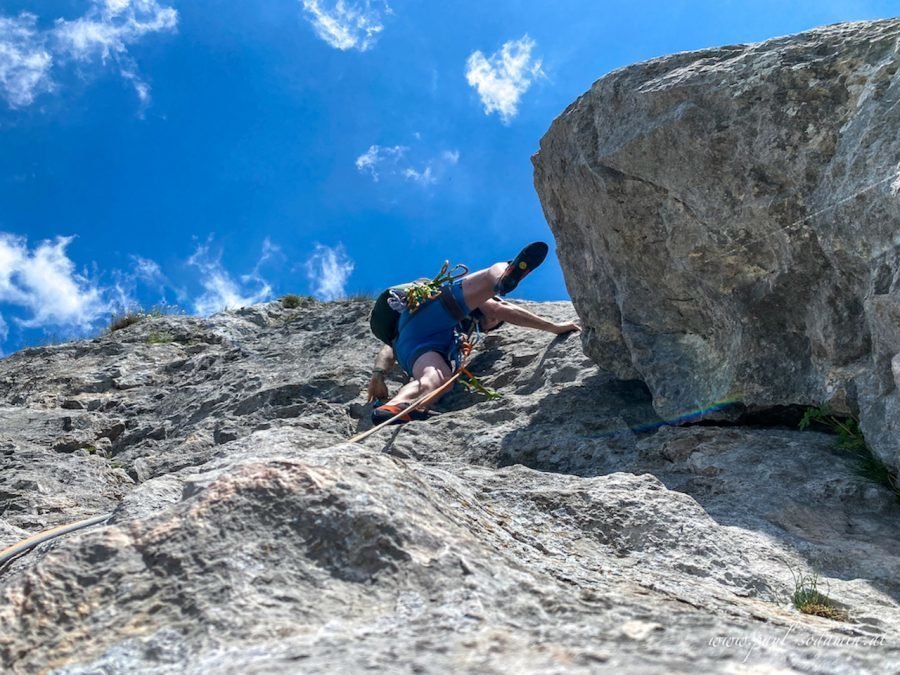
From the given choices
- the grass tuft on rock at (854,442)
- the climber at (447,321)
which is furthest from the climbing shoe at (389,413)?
the grass tuft on rock at (854,442)

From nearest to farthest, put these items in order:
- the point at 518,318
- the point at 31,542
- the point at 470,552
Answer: the point at 470,552 < the point at 31,542 < the point at 518,318

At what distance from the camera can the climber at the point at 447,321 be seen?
20.9 ft

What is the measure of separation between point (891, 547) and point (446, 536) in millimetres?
1921

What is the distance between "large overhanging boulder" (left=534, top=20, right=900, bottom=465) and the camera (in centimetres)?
364

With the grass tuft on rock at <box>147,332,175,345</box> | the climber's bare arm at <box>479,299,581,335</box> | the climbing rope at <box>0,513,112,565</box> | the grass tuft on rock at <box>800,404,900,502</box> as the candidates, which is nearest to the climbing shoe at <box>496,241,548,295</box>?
the climber's bare arm at <box>479,299,581,335</box>

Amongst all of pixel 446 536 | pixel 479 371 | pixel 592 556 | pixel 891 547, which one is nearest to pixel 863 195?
pixel 891 547

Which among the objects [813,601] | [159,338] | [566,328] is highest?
[159,338]

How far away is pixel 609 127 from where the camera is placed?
4980 mm

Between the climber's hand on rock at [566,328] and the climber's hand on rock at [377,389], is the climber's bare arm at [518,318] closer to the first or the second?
the climber's hand on rock at [566,328]

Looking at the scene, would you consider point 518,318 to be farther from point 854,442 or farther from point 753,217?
point 854,442

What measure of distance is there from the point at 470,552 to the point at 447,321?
178 inches

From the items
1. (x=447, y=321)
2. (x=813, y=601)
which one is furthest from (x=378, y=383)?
(x=813, y=601)

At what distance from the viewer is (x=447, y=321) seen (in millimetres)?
6750

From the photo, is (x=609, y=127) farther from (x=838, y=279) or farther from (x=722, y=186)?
(x=838, y=279)
